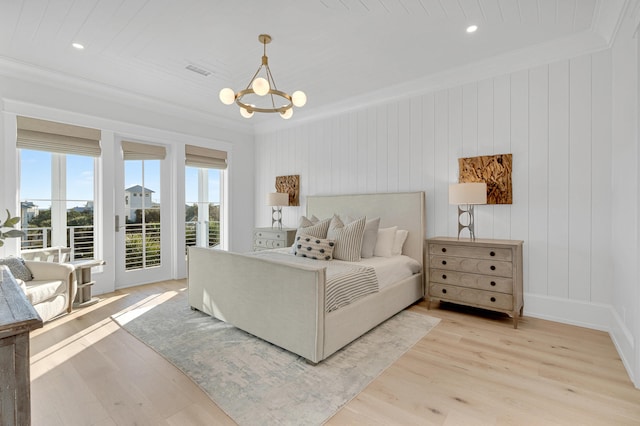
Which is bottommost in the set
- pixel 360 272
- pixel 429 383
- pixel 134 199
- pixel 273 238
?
pixel 429 383

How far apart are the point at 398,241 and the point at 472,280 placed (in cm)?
95

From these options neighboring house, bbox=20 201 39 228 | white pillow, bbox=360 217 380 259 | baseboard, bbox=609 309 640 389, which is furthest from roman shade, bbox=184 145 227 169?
baseboard, bbox=609 309 640 389

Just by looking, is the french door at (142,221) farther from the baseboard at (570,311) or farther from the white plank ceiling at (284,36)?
the baseboard at (570,311)

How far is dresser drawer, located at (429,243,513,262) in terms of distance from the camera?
114 inches

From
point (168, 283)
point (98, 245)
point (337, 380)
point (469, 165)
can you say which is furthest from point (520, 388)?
point (98, 245)

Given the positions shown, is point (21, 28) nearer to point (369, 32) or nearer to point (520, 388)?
point (369, 32)

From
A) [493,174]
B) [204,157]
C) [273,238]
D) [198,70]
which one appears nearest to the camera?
[493,174]

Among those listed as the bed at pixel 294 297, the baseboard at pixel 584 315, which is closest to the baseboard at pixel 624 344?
the baseboard at pixel 584 315

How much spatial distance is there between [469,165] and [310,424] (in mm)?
3003

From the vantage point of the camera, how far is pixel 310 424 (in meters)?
1.63

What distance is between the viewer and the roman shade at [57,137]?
346 centimetres

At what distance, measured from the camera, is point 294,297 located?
2.29 metres

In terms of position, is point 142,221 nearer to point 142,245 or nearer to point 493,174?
point 142,245

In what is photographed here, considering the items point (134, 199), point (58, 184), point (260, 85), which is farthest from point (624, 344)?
point (58, 184)
